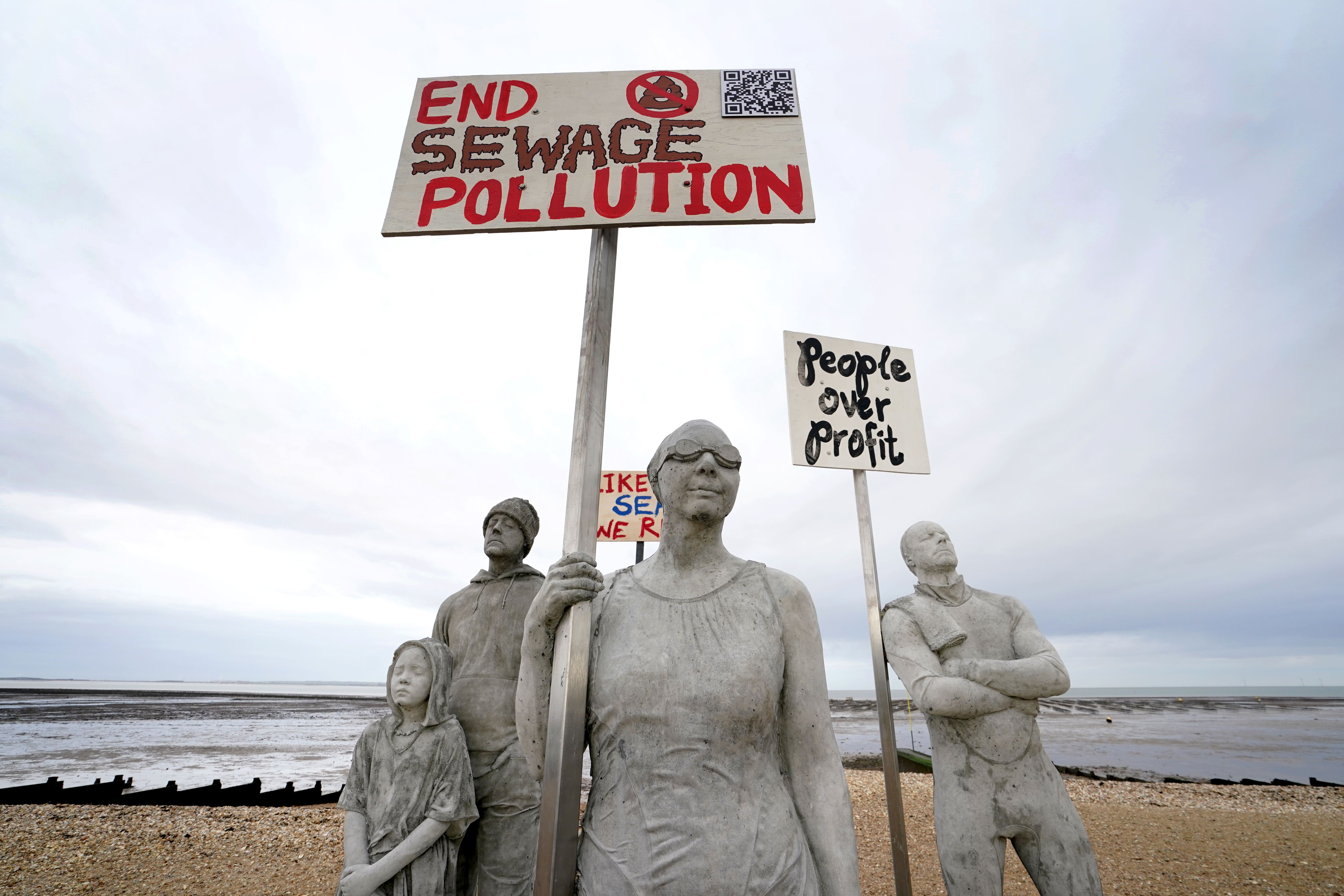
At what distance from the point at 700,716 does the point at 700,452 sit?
2.52ft

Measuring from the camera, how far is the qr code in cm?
254

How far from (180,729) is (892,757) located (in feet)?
83.7

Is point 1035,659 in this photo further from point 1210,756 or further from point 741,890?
point 1210,756

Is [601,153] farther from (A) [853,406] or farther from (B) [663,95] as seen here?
(A) [853,406]

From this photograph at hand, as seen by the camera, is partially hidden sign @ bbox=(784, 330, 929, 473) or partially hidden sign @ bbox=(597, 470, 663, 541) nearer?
partially hidden sign @ bbox=(784, 330, 929, 473)

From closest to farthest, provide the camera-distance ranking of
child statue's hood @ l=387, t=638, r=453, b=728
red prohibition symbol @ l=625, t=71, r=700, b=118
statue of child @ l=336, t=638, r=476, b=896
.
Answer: red prohibition symbol @ l=625, t=71, r=700, b=118, statue of child @ l=336, t=638, r=476, b=896, child statue's hood @ l=387, t=638, r=453, b=728

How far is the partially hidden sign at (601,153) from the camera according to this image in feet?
7.75

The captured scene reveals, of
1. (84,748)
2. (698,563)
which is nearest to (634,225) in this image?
(698,563)

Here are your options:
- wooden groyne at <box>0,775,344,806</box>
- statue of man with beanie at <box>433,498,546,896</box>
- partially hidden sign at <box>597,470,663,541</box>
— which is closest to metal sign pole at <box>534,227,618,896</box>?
statue of man with beanie at <box>433,498,546,896</box>

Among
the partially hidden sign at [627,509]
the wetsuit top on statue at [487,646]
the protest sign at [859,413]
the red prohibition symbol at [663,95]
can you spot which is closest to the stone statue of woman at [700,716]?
the red prohibition symbol at [663,95]

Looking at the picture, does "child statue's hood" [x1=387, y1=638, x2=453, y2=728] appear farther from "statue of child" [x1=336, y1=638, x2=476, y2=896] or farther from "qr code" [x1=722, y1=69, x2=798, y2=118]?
"qr code" [x1=722, y1=69, x2=798, y2=118]

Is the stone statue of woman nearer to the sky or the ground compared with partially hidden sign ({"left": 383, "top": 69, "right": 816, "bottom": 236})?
nearer to the ground

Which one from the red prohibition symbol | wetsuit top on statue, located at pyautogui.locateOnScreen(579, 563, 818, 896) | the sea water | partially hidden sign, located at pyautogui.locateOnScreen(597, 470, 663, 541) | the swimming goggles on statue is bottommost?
the sea water

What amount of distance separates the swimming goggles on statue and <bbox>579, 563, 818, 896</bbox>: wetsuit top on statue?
15.9 inches
